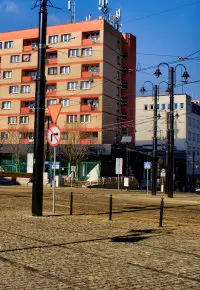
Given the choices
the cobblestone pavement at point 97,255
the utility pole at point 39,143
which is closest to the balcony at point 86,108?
the utility pole at point 39,143

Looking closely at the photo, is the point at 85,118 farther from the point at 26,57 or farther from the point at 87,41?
the point at 26,57

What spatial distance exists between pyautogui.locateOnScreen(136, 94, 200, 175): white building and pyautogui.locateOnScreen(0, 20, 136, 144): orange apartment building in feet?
102

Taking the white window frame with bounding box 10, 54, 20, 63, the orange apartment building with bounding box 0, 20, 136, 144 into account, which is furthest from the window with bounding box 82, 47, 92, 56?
the white window frame with bounding box 10, 54, 20, 63

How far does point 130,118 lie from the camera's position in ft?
248

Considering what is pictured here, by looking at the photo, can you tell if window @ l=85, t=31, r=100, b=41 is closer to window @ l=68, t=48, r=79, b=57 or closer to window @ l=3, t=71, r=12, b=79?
window @ l=68, t=48, r=79, b=57

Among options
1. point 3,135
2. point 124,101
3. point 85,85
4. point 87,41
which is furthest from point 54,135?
point 124,101

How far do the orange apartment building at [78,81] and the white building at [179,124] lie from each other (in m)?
31.2

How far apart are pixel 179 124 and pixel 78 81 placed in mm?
46090

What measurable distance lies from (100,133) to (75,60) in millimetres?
11936

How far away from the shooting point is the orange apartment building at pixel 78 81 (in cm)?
6738

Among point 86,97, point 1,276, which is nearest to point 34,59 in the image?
point 86,97

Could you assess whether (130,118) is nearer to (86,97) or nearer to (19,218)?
(86,97)

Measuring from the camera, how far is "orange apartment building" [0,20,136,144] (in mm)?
67375

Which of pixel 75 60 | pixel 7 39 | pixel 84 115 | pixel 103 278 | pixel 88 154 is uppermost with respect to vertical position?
pixel 7 39
